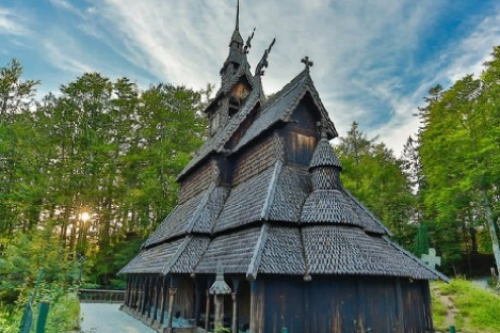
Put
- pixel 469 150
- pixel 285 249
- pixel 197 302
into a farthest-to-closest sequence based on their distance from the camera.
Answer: pixel 469 150 < pixel 197 302 < pixel 285 249

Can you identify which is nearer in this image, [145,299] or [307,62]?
[307,62]

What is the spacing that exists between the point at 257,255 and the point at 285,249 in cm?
109

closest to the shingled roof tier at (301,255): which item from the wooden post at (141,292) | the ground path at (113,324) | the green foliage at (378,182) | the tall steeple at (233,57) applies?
the ground path at (113,324)

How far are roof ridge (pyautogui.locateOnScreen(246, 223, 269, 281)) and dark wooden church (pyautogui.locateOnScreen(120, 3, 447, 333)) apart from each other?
1.4 inches

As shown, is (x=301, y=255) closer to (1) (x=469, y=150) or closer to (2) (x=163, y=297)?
(2) (x=163, y=297)

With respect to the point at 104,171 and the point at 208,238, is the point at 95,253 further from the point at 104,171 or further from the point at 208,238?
the point at 208,238

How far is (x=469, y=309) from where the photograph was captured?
1377 centimetres

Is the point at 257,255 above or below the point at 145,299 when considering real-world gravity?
above

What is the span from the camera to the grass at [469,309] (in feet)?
41.4

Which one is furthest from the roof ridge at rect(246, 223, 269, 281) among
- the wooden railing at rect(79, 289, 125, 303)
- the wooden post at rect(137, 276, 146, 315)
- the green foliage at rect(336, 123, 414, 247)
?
the wooden railing at rect(79, 289, 125, 303)

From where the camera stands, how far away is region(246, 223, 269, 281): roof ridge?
8.70 m

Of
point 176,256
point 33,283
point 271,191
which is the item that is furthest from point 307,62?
point 33,283

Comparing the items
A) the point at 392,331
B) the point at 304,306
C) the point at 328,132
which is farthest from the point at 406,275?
the point at 328,132

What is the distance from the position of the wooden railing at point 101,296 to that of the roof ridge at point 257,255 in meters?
19.4
